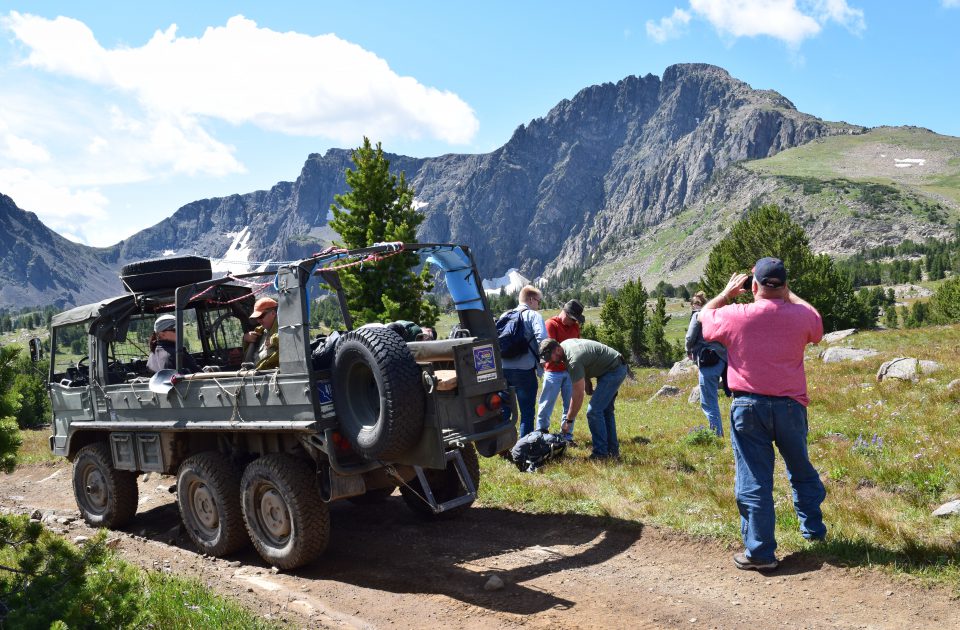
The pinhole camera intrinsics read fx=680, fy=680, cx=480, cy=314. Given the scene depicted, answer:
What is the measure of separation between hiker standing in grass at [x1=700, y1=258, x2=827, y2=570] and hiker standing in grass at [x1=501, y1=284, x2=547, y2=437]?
439cm

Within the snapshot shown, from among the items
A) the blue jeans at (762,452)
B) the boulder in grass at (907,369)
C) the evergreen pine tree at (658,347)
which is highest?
the blue jeans at (762,452)

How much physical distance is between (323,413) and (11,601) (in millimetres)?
2830

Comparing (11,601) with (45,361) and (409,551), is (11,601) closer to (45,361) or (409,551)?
(409,551)

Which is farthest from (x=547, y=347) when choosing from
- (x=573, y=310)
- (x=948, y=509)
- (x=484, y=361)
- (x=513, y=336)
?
(x=948, y=509)

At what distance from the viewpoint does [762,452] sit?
229 inches

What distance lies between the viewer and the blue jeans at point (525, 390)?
10633mm

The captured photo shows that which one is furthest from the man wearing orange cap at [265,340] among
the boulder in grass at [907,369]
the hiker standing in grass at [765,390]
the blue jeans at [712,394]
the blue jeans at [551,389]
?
the boulder in grass at [907,369]

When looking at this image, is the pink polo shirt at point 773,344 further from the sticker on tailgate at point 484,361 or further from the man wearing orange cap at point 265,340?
the man wearing orange cap at point 265,340

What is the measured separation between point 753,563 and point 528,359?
5.07 m

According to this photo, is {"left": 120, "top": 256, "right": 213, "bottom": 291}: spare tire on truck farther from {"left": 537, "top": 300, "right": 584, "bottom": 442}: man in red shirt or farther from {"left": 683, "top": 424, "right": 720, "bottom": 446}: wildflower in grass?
{"left": 683, "top": 424, "right": 720, "bottom": 446}: wildflower in grass

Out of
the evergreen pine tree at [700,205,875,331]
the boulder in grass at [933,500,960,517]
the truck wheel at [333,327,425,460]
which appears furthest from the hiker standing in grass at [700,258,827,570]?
the evergreen pine tree at [700,205,875,331]

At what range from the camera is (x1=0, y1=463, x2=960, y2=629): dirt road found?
5.12m

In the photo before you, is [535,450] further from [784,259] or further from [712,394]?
[784,259]

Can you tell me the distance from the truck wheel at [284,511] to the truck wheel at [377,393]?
31.4 inches
